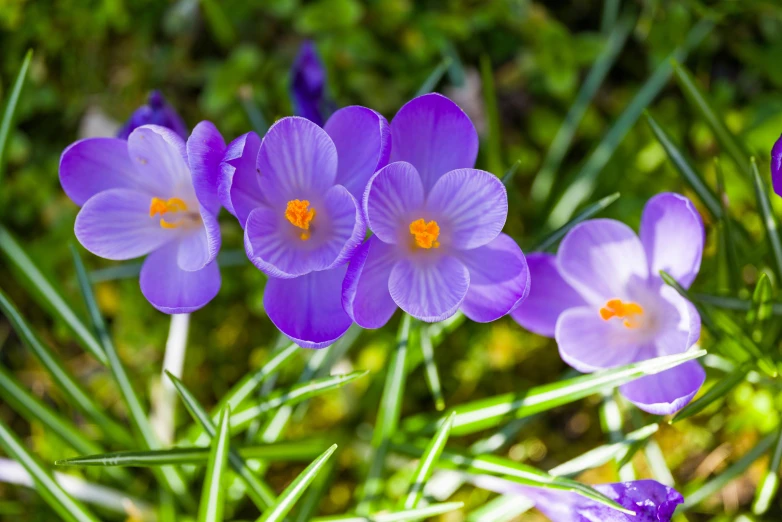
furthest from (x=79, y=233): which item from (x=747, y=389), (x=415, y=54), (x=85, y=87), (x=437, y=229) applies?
(x=747, y=389)

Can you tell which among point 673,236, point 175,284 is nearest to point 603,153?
point 673,236

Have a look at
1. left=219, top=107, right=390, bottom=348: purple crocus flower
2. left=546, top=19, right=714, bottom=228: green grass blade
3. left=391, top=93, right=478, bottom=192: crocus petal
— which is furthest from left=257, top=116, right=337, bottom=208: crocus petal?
left=546, top=19, right=714, bottom=228: green grass blade

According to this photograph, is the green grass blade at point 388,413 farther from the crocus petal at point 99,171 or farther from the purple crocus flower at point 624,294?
→ the crocus petal at point 99,171

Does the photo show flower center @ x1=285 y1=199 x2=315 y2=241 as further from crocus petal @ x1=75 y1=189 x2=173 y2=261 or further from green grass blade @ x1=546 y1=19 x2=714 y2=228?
green grass blade @ x1=546 y1=19 x2=714 y2=228

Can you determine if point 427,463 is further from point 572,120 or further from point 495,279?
point 572,120

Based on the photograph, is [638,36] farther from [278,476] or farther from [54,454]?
[54,454]
